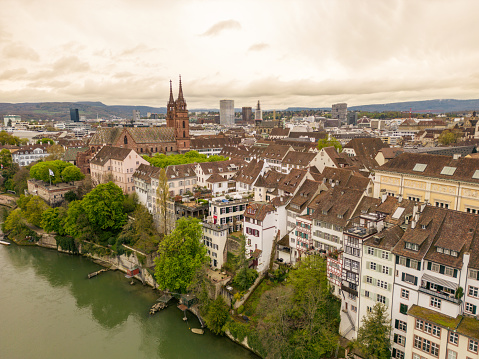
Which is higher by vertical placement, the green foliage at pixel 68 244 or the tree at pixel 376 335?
the tree at pixel 376 335

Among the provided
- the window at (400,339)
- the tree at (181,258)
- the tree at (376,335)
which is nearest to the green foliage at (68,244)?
the tree at (181,258)

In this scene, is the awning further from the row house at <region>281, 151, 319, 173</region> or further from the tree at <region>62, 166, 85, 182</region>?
the tree at <region>62, 166, 85, 182</region>

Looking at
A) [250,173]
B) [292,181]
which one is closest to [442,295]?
[292,181]

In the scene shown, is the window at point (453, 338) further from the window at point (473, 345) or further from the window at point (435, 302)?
the window at point (435, 302)

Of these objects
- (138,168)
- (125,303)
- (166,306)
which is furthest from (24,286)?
(138,168)

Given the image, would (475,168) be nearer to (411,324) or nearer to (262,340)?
(411,324)
